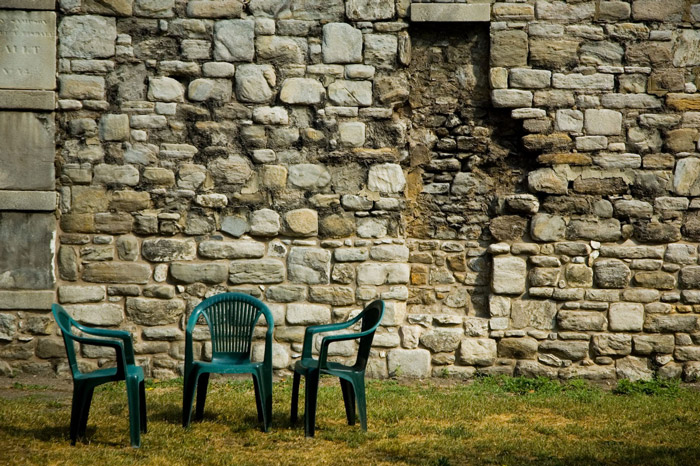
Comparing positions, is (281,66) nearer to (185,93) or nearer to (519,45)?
(185,93)

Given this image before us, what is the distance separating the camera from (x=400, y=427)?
4871 mm

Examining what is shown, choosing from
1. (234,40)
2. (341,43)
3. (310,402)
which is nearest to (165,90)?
(234,40)

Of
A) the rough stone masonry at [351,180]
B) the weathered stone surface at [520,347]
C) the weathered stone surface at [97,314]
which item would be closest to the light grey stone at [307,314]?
the rough stone masonry at [351,180]

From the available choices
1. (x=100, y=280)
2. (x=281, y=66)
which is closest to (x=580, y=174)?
(x=281, y=66)

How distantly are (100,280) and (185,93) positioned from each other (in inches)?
66.5

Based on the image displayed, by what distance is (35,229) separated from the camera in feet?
19.8

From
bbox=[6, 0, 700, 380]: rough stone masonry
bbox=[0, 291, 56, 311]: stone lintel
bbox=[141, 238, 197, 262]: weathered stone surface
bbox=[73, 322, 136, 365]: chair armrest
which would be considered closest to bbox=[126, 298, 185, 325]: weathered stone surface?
bbox=[6, 0, 700, 380]: rough stone masonry

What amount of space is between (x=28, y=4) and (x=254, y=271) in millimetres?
2813

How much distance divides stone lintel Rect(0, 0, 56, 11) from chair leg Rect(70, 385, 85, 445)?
10.8 feet

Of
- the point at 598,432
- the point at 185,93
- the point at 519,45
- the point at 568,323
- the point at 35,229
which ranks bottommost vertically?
the point at 598,432

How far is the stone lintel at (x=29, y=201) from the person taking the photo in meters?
5.98

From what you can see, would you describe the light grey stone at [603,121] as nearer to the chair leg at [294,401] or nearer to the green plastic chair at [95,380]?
the chair leg at [294,401]

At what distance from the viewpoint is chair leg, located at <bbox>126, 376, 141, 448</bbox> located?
13.9 ft

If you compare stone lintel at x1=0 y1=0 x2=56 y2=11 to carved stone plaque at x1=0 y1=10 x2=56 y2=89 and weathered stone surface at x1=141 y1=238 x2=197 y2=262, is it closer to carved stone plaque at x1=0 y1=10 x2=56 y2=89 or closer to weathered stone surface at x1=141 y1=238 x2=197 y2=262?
carved stone plaque at x1=0 y1=10 x2=56 y2=89
